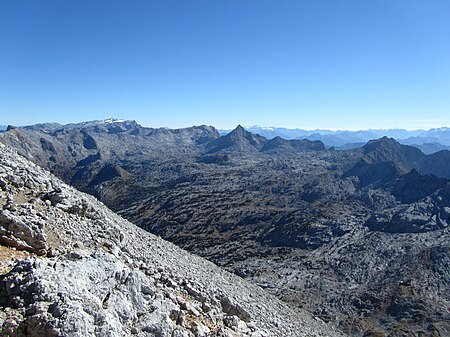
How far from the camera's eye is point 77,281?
1550 centimetres

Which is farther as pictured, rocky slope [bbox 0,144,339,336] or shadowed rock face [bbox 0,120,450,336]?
shadowed rock face [bbox 0,120,450,336]

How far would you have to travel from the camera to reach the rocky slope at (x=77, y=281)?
44.2ft

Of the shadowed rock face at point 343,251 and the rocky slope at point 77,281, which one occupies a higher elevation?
the rocky slope at point 77,281

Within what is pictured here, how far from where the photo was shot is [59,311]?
13.3 meters

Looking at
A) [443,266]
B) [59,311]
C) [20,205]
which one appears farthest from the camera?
[443,266]

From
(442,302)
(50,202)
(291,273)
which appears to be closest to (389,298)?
(442,302)

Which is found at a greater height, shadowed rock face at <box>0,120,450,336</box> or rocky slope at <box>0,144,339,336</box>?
rocky slope at <box>0,144,339,336</box>

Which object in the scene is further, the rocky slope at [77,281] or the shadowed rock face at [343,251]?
the shadowed rock face at [343,251]

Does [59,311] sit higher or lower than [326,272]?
higher

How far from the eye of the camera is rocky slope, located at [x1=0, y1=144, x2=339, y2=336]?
13484 mm

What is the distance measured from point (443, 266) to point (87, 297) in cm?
12015

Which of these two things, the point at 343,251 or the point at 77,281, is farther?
the point at 343,251

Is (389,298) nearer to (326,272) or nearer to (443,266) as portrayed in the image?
(326,272)

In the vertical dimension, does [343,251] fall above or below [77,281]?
below
